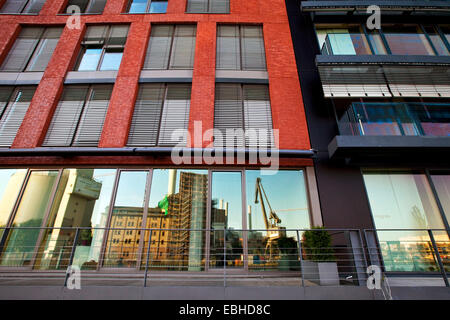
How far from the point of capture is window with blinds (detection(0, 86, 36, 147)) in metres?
7.36

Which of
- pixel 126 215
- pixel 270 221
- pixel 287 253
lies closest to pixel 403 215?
pixel 287 253

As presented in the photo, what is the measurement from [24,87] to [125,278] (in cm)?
806

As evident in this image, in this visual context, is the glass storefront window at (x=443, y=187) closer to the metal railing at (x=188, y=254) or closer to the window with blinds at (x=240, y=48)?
the metal railing at (x=188, y=254)

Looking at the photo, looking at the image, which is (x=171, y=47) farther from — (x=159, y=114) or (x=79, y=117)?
(x=79, y=117)

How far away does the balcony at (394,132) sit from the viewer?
20.3ft

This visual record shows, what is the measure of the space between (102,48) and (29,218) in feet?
22.9

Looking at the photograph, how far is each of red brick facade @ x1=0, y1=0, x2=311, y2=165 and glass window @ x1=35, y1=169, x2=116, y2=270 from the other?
2.06 feet

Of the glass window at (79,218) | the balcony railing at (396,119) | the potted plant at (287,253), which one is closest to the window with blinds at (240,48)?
the balcony railing at (396,119)

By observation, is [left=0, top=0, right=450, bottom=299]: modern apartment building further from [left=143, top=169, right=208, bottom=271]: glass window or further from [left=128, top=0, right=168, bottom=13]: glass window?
[left=128, top=0, right=168, bottom=13]: glass window

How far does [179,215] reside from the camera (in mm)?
6508

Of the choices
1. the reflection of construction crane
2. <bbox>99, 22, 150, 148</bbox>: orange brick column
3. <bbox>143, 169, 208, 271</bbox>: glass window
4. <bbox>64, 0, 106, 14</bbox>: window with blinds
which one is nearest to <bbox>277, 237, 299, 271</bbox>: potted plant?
the reflection of construction crane

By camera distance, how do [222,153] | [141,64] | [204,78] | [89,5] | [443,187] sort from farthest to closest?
[89,5]
[141,64]
[204,78]
[222,153]
[443,187]

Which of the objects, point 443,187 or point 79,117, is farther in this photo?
point 79,117
